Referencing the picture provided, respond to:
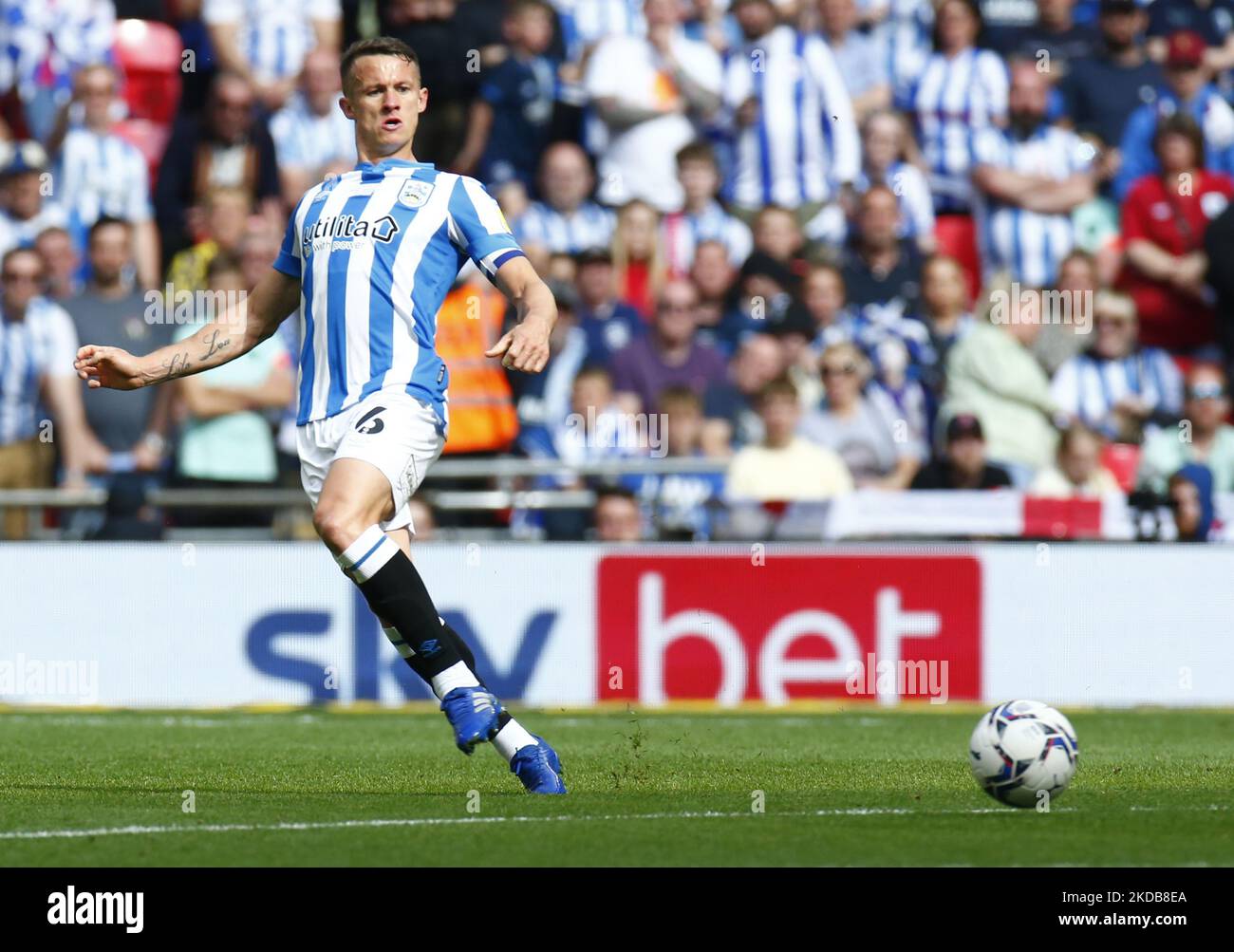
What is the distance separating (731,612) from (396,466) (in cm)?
566

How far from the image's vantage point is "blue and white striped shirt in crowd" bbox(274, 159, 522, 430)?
23.1 feet

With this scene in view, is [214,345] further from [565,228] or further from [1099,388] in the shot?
[1099,388]

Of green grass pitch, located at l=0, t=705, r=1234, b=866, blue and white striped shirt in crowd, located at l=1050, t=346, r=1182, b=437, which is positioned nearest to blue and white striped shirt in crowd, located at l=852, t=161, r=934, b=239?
blue and white striped shirt in crowd, located at l=1050, t=346, r=1182, b=437

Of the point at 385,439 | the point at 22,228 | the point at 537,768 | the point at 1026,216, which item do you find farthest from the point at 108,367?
the point at 1026,216

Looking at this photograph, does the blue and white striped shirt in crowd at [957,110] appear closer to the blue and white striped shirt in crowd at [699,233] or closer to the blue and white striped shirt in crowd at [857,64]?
the blue and white striped shirt in crowd at [857,64]

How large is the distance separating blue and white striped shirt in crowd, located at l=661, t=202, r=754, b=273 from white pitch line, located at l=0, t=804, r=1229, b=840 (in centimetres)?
915

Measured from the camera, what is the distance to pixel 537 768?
22.3 ft

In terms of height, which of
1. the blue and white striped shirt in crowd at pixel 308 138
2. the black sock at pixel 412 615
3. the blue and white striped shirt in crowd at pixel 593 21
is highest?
the blue and white striped shirt in crowd at pixel 593 21

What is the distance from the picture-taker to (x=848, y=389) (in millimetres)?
13883

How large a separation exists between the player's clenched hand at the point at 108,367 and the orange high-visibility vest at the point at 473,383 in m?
5.96

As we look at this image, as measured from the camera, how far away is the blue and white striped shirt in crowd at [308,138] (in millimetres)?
15617

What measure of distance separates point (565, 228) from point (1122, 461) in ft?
13.8

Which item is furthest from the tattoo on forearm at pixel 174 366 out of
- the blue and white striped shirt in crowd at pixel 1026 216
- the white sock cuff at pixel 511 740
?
the blue and white striped shirt in crowd at pixel 1026 216

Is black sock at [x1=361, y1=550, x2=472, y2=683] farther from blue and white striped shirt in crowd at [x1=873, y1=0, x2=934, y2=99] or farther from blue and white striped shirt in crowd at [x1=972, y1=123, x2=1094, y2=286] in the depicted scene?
blue and white striped shirt in crowd at [x1=873, y1=0, x2=934, y2=99]
